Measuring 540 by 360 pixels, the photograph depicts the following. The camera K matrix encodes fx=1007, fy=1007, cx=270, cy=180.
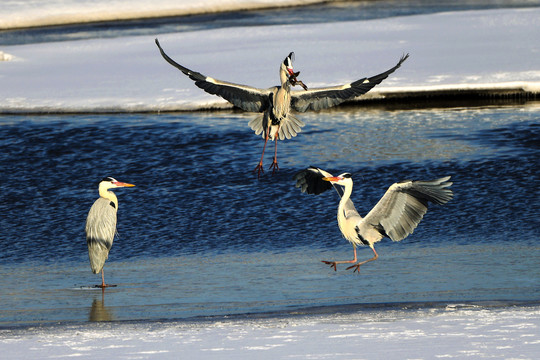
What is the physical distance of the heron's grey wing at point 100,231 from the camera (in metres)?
7.70

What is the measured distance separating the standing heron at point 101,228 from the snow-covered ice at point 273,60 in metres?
4.24

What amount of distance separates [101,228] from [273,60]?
697cm

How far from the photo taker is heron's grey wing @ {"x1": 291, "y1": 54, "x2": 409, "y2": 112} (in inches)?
356

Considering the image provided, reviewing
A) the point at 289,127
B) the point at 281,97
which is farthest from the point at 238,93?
the point at 289,127

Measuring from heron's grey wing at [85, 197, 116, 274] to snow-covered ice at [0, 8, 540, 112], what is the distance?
4.49 meters

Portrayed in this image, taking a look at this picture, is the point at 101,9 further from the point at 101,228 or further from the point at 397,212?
the point at 397,212

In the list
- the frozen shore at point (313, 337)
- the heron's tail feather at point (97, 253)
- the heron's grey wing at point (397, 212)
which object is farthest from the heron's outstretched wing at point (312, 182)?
the frozen shore at point (313, 337)

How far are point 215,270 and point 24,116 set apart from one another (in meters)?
6.31

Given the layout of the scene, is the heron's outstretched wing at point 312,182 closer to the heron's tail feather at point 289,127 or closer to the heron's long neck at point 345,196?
the heron's long neck at point 345,196

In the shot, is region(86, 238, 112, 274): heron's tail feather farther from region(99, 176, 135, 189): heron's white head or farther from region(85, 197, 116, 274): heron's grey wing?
region(99, 176, 135, 189): heron's white head

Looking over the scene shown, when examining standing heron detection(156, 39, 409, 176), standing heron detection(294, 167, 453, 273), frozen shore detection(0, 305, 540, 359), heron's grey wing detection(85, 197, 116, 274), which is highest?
standing heron detection(156, 39, 409, 176)

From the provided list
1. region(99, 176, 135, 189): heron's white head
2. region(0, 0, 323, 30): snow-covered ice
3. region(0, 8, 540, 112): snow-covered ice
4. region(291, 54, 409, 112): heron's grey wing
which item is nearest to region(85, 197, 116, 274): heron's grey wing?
region(99, 176, 135, 189): heron's white head

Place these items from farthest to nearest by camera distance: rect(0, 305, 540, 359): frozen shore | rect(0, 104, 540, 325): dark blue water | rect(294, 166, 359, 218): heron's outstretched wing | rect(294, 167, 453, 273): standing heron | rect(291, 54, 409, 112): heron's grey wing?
rect(291, 54, 409, 112): heron's grey wing → rect(294, 166, 359, 218): heron's outstretched wing → rect(294, 167, 453, 273): standing heron → rect(0, 104, 540, 325): dark blue water → rect(0, 305, 540, 359): frozen shore

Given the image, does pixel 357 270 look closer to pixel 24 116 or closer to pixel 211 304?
pixel 211 304
